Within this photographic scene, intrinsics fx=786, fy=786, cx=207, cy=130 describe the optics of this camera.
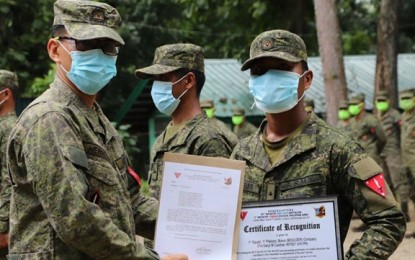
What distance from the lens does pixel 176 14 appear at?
21438 millimetres

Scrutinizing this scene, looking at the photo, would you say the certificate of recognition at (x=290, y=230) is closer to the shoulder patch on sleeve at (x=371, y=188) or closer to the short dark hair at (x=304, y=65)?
the shoulder patch on sleeve at (x=371, y=188)

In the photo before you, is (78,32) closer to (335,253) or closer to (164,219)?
(164,219)

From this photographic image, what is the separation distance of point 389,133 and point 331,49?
2.04m

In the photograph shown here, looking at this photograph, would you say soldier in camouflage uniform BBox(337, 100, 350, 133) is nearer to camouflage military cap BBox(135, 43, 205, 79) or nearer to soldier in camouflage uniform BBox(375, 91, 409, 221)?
soldier in camouflage uniform BBox(375, 91, 409, 221)

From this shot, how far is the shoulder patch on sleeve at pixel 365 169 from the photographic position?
11.4 feet

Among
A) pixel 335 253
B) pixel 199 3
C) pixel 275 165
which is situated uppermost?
pixel 199 3

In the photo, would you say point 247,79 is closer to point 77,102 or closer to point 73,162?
point 77,102

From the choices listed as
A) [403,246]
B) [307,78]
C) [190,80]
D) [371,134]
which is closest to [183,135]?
[190,80]

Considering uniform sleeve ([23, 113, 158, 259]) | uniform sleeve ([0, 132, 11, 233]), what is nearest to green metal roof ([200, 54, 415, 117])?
uniform sleeve ([0, 132, 11, 233])

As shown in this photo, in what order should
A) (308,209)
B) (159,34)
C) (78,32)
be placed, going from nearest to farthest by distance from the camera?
(78,32)
(308,209)
(159,34)

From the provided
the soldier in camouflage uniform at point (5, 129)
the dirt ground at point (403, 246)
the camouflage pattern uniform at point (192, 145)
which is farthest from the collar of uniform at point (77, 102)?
the dirt ground at point (403, 246)

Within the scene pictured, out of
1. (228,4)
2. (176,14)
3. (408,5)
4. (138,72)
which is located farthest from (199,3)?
(138,72)

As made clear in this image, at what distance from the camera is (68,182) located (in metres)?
2.94

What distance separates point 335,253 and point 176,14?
18441 millimetres
